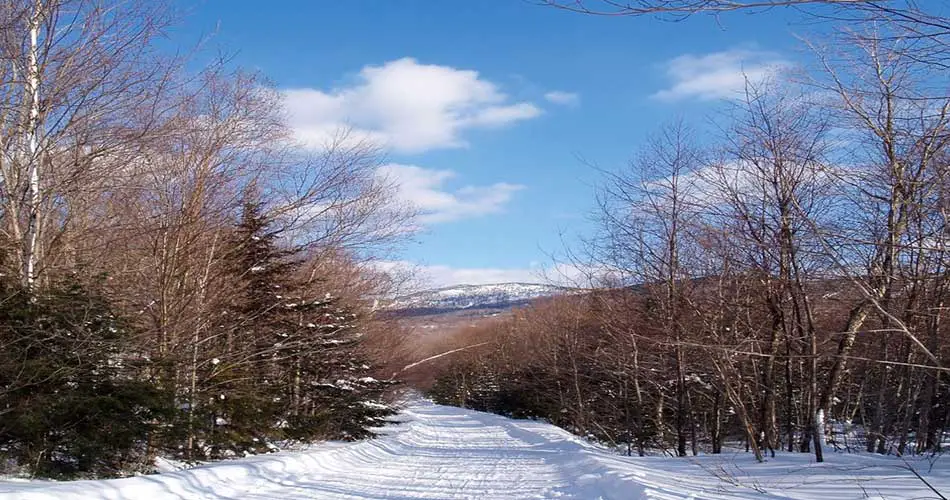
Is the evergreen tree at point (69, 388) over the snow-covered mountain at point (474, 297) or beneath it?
beneath

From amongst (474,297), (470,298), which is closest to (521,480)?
(470,298)

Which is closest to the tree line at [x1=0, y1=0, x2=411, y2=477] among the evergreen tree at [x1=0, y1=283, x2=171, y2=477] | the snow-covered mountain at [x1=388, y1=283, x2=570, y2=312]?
the evergreen tree at [x1=0, y1=283, x2=171, y2=477]

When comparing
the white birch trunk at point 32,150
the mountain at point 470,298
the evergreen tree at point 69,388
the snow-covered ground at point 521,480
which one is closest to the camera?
the snow-covered ground at point 521,480

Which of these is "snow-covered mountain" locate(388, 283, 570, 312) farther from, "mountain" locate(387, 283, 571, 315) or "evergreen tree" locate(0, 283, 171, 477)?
"evergreen tree" locate(0, 283, 171, 477)

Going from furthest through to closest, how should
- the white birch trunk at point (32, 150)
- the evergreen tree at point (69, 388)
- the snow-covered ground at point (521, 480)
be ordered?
the white birch trunk at point (32, 150)
the evergreen tree at point (69, 388)
the snow-covered ground at point (521, 480)

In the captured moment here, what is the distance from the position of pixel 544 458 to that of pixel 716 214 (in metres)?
7.11

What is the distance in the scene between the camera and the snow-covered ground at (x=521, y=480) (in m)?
7.95

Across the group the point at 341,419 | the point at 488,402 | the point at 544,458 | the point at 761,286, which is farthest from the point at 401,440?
the point at 488,402

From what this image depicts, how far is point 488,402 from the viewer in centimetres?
6794

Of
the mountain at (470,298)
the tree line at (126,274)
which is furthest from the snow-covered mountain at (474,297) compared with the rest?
the tree line at (126,274)

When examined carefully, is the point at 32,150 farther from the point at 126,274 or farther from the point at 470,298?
the point at 470,298

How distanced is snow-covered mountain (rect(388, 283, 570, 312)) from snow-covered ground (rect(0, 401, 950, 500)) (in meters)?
8.28

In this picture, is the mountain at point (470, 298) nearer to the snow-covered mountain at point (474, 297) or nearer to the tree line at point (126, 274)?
the snow-covered mountain at point (474, 297)

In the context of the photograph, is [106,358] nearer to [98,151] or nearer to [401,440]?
[98,151]
